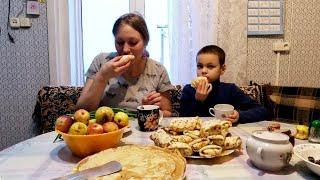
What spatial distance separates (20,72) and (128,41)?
4.63 feet

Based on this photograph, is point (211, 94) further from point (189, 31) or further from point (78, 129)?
point (78, 129)

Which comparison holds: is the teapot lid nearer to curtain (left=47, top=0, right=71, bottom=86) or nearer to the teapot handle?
the teapot handle

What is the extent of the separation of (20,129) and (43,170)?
2.02 meters

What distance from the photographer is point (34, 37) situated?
258cm

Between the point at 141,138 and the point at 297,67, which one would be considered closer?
the point at 141,138

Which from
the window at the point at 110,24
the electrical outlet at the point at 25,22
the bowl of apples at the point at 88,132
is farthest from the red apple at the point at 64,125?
the electrical outlet at the point at 25,22

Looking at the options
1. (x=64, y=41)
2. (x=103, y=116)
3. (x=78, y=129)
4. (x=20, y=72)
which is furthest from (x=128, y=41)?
(x=20, y=72)

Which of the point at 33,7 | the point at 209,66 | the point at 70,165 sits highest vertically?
the point at 33,7

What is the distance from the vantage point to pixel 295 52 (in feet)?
8.35

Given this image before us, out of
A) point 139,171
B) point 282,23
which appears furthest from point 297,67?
point 139,171

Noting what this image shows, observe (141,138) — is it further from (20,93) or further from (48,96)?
(20,93)

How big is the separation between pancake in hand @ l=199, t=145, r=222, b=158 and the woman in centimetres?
60

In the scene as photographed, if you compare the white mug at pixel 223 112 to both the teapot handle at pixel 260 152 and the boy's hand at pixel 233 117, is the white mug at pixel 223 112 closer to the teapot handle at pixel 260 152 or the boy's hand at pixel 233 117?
the boy's hand at pixel 233 117

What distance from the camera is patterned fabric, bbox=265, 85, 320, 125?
78.4 inches
